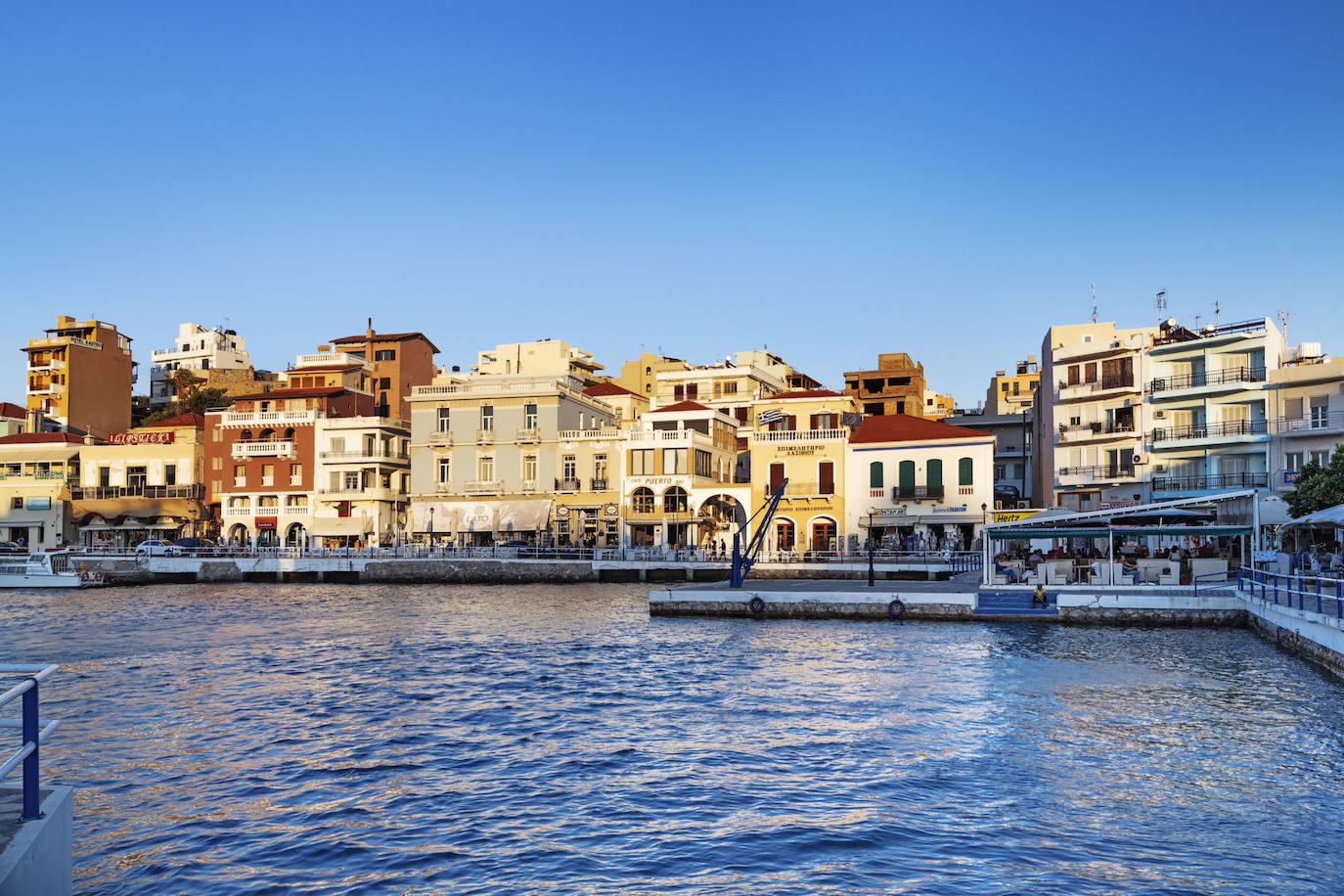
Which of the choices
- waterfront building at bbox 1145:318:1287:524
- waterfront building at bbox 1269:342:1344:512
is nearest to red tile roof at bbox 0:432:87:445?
waterfront building at bbox 1145:318:1287:524

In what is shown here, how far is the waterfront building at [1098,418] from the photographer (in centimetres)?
5300

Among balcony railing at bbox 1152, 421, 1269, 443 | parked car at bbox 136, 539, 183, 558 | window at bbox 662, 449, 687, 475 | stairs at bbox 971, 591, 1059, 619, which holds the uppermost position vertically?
balcony railing at bbox 1152, 421, 1269, 443

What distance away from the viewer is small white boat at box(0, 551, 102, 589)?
2161 inches

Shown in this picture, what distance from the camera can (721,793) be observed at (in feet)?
42.3

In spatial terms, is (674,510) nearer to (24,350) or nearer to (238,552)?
(238,552)

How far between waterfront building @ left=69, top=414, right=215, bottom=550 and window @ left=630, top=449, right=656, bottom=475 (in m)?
29.8

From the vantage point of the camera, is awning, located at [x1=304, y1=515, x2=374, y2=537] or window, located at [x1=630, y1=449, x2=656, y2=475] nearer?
window, located at [x1=630, y1=449, x2=656, y2=475]

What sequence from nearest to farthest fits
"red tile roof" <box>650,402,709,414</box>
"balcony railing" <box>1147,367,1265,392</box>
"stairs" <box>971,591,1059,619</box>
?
"stairs" <box>971,591,1059,619</box>, "balcony railing" <box>1147,367,1265,392</box>, "red tile roof" <box>650,402,709,414</box>

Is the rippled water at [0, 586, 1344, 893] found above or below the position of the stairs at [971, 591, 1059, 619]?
below

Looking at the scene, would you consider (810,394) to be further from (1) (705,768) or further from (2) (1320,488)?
(1) (705,768)

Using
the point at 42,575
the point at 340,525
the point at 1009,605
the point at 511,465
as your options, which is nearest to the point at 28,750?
the point at 1009,605

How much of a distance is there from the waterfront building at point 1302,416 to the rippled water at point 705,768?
79.2ft

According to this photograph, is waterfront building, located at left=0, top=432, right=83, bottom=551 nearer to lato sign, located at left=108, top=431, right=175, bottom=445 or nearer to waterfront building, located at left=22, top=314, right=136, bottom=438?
lato sign, located at left=108, top=431, right=175, bottom=445

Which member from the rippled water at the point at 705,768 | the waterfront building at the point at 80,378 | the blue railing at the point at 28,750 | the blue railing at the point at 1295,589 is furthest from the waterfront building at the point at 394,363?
the blue railing at the point at 28,750
